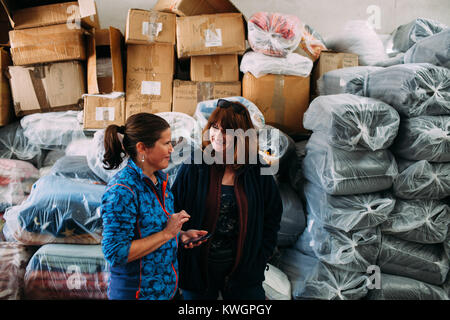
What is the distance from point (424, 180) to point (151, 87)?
6.39 ft

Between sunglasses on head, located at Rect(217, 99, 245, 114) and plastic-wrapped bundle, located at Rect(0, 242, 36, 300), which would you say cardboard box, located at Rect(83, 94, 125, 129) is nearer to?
plastic-wrapped bundle, located at Rect(0, 242, 36, 300)

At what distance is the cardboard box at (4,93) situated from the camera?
215cm

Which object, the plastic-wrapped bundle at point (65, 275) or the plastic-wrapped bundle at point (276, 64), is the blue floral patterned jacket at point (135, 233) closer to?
the plastic-wrapped bundle at point (65, 275)

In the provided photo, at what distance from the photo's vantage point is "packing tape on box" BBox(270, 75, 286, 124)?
2.12 metres

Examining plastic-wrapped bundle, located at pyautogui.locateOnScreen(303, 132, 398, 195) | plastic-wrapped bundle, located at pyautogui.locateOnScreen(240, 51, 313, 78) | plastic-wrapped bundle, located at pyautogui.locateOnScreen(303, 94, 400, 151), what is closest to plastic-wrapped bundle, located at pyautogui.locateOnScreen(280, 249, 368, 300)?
plastic-wrapped bundle, located at pyautogui.locateOnScreen(303, 132, 398, 195)

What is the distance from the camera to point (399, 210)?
166 cm

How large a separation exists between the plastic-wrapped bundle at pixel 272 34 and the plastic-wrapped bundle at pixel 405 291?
67.0 inches

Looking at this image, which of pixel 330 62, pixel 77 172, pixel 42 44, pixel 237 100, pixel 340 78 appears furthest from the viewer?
pixel 330 62

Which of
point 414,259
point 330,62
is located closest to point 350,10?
point 330,62

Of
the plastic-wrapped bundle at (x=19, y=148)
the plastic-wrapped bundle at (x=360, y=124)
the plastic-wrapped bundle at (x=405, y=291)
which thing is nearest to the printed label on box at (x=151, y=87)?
the plastic-wrapped bundle at (x=19, y=148)

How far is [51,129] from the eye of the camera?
2064mm

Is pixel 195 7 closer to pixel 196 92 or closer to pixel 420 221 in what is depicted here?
pixel 196 92

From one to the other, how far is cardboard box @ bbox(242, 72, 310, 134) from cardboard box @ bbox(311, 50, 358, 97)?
0.79ft
